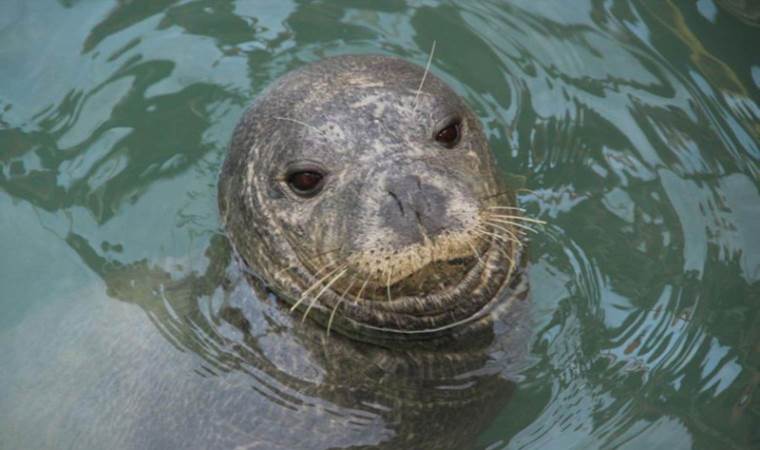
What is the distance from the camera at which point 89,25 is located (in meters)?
7.70

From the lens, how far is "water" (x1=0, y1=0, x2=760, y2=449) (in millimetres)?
5379

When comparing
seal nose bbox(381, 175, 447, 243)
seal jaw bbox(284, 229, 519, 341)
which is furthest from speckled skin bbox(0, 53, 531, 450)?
seal nose bbox(381, 175, 447, 243)

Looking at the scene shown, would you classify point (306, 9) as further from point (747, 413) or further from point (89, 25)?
point (747, 413)

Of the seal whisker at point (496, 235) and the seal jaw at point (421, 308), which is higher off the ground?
the seal whisker at point (496, 235)

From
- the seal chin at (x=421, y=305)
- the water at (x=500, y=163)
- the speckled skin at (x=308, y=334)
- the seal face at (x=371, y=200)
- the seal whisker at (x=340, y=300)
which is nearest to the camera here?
the seal face at (x=371, y=200)

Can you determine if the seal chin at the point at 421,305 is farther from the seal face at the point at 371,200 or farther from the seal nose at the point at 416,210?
the seal nose at the point at 416,210

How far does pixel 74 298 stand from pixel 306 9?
2.88 m

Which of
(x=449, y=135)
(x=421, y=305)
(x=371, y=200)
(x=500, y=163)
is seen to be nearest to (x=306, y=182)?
(x=371, y=200)

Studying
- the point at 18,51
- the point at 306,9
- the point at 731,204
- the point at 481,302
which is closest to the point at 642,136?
the point at 731,204

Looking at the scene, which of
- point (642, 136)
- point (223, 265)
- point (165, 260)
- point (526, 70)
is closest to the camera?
point (223, 265)

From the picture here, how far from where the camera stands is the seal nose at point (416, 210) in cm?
454

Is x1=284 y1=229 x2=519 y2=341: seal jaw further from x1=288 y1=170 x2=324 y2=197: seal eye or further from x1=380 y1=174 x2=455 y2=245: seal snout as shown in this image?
x1=380 y1=174 x2=455 y2=245: seal snout

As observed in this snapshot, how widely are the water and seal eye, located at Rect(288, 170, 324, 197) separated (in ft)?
2.36

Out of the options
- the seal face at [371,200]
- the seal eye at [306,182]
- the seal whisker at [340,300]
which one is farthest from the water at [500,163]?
the seal eye at [306,182]
